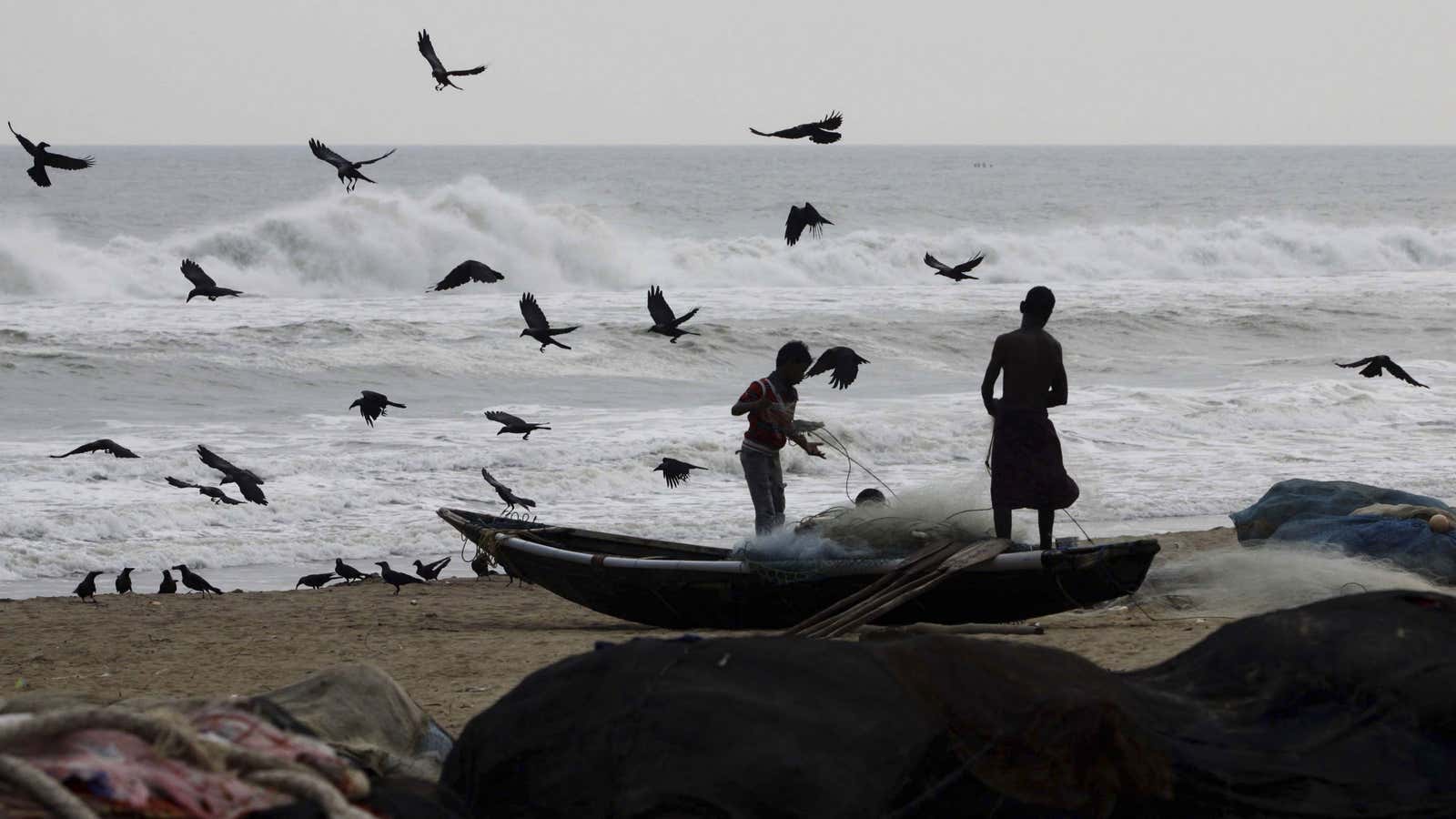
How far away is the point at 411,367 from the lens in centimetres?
2506

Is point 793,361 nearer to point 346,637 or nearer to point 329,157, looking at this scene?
point 346,637

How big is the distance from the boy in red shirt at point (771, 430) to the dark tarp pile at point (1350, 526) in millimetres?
2920

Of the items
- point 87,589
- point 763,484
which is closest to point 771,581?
point 763,484

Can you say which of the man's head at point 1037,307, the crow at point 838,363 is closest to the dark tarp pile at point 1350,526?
the man's head at point 1037,307

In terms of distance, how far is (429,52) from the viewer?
1021cm

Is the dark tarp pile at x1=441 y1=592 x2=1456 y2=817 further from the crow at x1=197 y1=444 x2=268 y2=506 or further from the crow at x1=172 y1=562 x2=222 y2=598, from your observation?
the crow at x1=197 y1=444 x2=268 y2=506

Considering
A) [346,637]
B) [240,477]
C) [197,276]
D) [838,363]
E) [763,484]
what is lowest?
[346,637]

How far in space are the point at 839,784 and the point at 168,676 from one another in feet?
18.1

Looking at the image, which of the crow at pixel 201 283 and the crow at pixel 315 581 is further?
the crow at pixel 201 283

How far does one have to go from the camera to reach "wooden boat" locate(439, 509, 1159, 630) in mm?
7477

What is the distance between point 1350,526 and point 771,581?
11.6 ft

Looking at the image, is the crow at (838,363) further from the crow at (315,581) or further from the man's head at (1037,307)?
the crow at (315,581)

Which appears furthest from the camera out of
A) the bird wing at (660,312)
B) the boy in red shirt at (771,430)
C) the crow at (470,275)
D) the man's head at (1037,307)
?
the crow at (470,275)

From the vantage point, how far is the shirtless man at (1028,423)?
26.2ft
